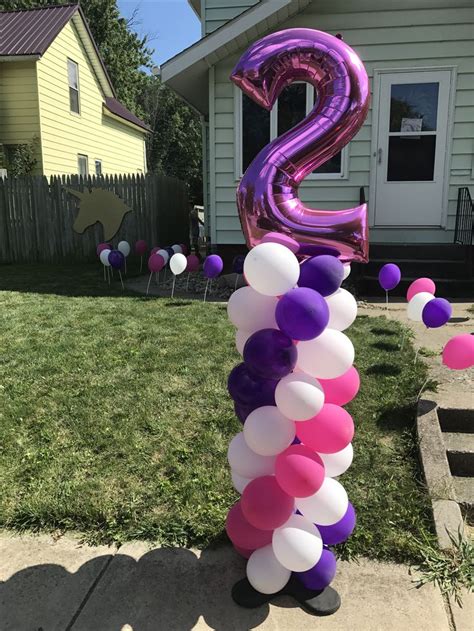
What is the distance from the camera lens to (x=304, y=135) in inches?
85.0

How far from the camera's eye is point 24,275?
9.87 m

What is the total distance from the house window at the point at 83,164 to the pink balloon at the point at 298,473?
16236mm

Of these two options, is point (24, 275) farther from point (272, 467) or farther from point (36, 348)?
point (272, 467)

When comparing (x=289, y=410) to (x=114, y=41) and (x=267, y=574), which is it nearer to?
(x=267, y=574)

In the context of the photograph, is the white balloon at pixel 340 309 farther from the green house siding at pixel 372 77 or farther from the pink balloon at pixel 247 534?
the green house siding at pixel 372 77

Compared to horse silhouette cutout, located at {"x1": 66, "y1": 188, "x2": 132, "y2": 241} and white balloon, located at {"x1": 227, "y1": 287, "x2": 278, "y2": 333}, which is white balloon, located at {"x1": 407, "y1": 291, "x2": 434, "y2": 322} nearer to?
white balloon, located at {"x1": 227, "y1": 287, "x2": 278, "y2": 333}

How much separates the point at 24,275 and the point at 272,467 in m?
8.90

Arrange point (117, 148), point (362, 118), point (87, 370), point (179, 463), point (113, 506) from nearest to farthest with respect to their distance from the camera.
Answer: point (362, 118) < point (113, 506) < point (179, 463) < point (87, 370) < point (117, 148)

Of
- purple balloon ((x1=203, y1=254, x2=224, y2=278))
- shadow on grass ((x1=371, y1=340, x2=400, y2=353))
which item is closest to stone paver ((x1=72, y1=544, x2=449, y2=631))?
shadow on grass ((x1=371, y1=340, x2=400, y2=353))

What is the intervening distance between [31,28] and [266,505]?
16.5 metres

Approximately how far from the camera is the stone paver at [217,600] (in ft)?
6.86

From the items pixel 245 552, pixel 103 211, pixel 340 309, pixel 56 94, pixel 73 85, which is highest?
pixel 73 85

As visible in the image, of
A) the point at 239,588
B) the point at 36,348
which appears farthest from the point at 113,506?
the point at 36,348

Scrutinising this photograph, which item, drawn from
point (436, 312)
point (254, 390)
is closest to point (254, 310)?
point (254, 390)
